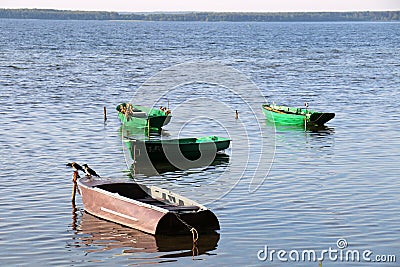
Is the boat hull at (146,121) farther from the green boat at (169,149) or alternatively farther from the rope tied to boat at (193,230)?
the rope tied to boat at (193,230)

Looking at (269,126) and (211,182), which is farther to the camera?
(269,126)

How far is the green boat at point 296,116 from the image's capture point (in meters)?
46.1

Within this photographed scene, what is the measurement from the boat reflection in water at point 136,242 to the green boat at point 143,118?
19972 mm

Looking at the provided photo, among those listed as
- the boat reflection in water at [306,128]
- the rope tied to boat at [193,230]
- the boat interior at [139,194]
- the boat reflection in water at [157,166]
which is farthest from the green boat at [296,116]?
the rope tied to boat at [193,230]

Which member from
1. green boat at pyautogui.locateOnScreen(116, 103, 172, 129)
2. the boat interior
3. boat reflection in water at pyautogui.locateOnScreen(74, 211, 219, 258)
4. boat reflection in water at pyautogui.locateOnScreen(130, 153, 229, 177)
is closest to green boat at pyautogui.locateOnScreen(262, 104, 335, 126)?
green boat at pyautogui.locateOnScreen(116, 103, 172, 129)

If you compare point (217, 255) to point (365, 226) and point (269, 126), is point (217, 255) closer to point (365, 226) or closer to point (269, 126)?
point (365, 226)

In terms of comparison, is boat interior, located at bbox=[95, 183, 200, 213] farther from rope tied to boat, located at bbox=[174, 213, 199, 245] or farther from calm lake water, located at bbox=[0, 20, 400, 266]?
rope tied to boat, located at bbox=[174, 213, 199, 245]

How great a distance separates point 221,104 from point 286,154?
21140 millimetres

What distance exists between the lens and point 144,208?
23484 millimetres

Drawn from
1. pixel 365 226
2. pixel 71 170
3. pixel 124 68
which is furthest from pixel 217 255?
pixel 124 68

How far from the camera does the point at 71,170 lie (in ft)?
107

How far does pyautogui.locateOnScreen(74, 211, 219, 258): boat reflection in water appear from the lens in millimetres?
22438

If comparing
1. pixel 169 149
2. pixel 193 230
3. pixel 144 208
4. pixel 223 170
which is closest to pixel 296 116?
pixel 169 149

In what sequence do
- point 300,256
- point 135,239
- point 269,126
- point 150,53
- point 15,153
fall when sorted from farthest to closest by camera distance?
point 150,53
point 269,126
point 15,153
point 135,239
point 300,256
